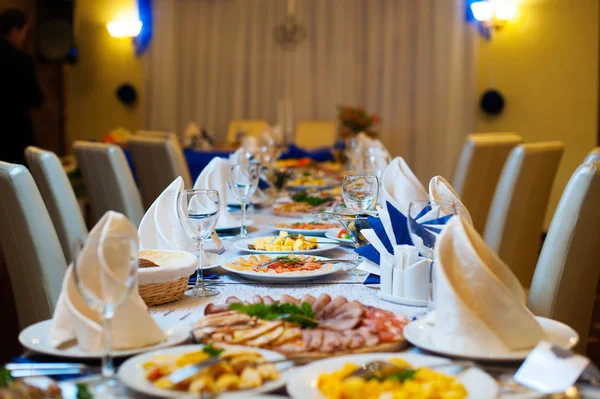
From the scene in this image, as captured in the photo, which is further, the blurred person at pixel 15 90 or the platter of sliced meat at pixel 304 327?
the blurred person at pixel 15 90

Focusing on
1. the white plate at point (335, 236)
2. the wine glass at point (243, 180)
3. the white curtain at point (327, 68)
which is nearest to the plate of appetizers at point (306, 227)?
the white plate at point (335, 236)

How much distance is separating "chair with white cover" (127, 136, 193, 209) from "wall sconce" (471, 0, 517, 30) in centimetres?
458

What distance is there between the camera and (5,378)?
0.90m

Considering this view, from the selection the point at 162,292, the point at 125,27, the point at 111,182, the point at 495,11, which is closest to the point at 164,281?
the point at 162,292

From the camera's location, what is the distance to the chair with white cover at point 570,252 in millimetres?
1745

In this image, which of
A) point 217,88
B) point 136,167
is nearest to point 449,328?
point 136,167

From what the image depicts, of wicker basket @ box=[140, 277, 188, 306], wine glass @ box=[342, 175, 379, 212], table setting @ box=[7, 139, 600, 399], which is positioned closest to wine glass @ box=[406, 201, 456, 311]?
table setting @ box=[7, 139, 600, 399]

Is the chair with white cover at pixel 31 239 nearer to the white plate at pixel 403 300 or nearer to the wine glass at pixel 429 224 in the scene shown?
the white plate at pixel 403 300

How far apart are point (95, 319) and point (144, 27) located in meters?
8.18

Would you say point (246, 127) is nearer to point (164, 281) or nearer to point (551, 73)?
point (551, 73)

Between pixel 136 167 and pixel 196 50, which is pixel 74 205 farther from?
pixel 196 50

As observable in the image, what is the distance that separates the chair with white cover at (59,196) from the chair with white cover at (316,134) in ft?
18.2

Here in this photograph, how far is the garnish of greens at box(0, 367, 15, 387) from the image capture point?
895 millimetres

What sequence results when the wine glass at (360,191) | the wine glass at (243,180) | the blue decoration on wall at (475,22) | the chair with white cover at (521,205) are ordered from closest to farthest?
the wine glass at (360,191) → the wine glass at (243,180) → the chair with white cover at (521,205) → the blue decoration on wall at (475,22)
